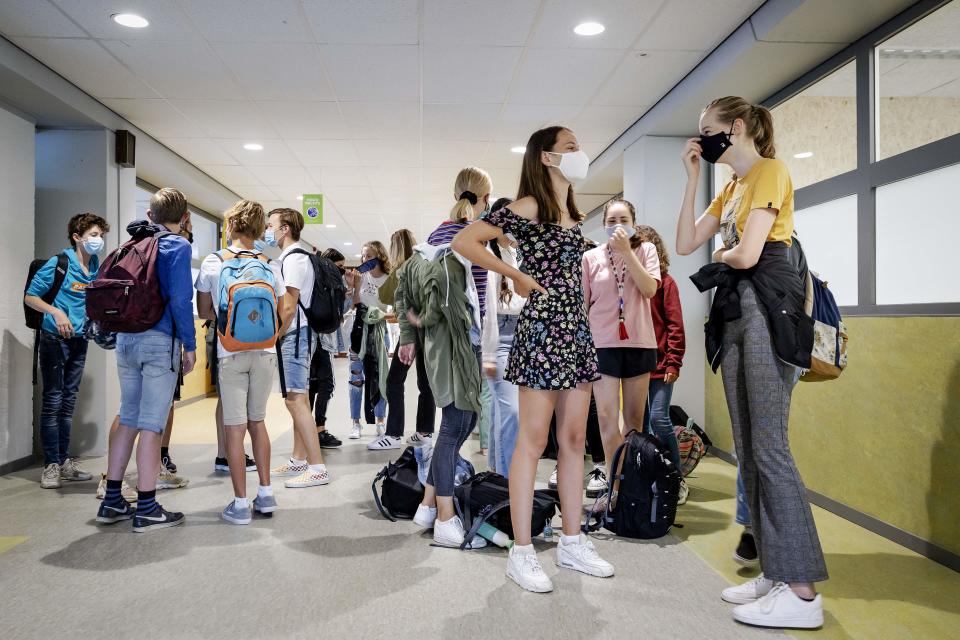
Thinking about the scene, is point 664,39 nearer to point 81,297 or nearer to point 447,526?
point 447,526

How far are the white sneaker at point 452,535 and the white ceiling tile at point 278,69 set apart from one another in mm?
3042

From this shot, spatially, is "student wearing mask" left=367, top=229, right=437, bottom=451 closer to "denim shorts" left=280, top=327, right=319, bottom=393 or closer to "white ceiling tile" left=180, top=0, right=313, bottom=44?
"denim shorts" left=280, top=327, right=319, bottom=393

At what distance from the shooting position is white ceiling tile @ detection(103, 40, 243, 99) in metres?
4.09

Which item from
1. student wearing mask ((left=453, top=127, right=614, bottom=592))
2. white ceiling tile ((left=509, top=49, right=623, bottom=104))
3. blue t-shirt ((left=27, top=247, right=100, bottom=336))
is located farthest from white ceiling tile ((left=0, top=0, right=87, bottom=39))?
student wearing mask ((left=453, top=127, right=614, bottom=592))

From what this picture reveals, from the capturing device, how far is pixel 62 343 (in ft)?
13.4

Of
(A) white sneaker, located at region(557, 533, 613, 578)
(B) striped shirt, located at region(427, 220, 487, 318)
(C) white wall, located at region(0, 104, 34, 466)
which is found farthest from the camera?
(C) white wall, located at region(0, 104, 34, 466)

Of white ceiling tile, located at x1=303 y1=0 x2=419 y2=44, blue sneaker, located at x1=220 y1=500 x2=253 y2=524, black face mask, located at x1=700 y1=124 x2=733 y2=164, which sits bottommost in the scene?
blue sneaker, located at x1=220 y1=500 x2=253 y2=524

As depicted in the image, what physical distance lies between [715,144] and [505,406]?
5.24 feet

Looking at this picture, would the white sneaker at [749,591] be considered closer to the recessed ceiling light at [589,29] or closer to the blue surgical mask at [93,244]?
the recessed ceiling light at [589,29]

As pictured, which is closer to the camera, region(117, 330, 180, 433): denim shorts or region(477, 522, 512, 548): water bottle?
region(477, 522, 512, 548): water bottle

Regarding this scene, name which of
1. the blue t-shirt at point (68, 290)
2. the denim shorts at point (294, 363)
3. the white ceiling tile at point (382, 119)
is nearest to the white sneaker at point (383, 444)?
the denim shorts at point (294, 363)

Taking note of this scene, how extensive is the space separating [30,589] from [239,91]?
147 inches

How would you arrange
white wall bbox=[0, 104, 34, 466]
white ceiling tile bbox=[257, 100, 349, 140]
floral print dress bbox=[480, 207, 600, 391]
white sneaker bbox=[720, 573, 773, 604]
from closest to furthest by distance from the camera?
1. white sneaker bbox=[720, 573, 773, 604]
2. floral print dress bbox=[480, 207, 600, 391]
3. white wall bbox=[0, 104, 34, 466]
4. white ceiling tile bbox=[257, 100, 349, 140]

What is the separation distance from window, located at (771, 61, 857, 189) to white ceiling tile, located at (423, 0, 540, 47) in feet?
6.05
